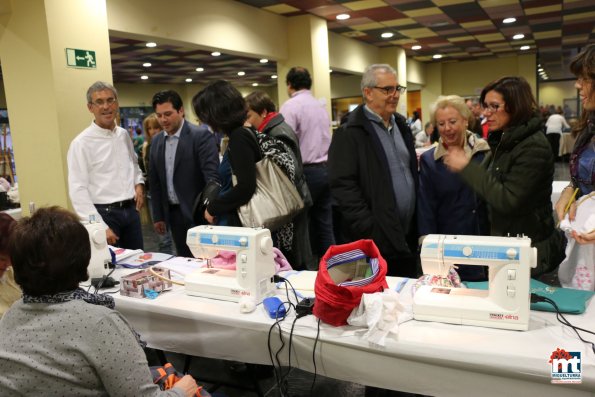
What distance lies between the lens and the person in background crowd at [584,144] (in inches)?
66.8

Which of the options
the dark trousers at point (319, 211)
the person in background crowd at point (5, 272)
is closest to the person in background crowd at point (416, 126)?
the dark trousers at point (319, 211)

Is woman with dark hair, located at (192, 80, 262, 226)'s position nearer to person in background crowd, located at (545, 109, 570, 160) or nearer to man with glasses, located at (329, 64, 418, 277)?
man with glasses, located at (329, 64, 418, 277)

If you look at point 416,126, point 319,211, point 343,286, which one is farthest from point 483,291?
point 416,126

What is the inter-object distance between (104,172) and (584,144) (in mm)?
2284

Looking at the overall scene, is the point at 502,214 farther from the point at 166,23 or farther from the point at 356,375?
the point at 166,23

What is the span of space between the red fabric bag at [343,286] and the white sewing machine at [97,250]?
1022mm

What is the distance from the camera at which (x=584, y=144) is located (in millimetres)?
1829

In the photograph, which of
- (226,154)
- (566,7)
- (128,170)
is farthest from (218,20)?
(566,7)

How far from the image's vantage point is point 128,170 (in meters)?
2.73

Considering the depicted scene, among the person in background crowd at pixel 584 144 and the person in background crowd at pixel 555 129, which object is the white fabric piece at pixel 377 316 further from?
the person in background crowd at pixel 555 129

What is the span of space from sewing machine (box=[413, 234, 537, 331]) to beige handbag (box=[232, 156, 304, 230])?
0.85 metres

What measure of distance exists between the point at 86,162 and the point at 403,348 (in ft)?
6.47

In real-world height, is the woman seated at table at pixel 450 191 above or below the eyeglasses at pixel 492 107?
below

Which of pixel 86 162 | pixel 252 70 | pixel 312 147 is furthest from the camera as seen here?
pixel 252 70
